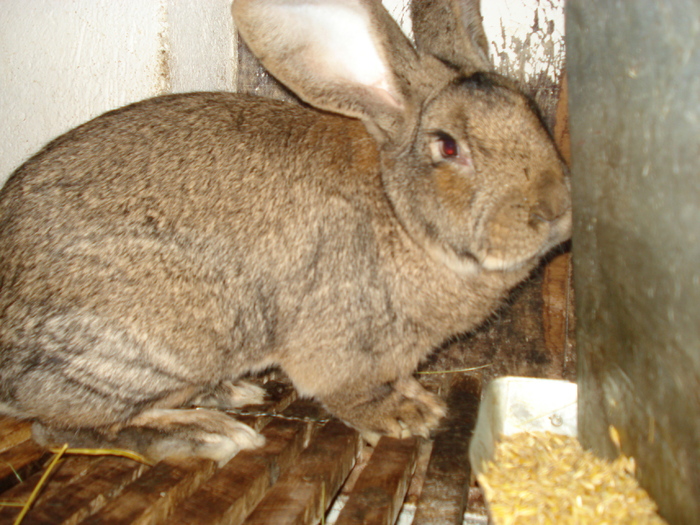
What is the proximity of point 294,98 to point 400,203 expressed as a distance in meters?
1.04

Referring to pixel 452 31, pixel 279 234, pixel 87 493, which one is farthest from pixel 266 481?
pixel 452 31

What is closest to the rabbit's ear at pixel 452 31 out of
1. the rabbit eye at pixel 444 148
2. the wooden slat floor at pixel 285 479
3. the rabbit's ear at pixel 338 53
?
the rabbit's ear at pixel 338 53

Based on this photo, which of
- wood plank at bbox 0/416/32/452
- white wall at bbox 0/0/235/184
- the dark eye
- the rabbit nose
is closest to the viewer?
the rabbit nose

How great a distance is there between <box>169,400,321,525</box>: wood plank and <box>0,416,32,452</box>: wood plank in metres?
0.78

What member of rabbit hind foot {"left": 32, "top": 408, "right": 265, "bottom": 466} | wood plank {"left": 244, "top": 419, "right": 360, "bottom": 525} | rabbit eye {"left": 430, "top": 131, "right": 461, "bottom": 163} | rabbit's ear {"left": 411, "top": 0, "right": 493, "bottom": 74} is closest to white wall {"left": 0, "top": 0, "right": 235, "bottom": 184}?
rabbit's ear {"left": 411, "top": 0, "right": 493, "bottom": 74}

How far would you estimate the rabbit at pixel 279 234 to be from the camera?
1923 millimetres

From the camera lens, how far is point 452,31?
2307 mm

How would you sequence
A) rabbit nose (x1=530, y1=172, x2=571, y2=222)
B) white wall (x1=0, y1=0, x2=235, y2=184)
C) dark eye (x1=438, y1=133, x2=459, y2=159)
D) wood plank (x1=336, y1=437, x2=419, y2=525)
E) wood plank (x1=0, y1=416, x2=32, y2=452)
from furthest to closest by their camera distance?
white wall (x1=0, y1=0, x2=235, y2=184) → wood plank (x1=0, y1=416, x2=32, y2=452) → dark eye (x1=438, y1=133, x2=459, y2=159) → rabbit nose (x1=530, y1=172, x2=571, y2=222) → wood plank (x1=336, y1=437, x2=419, y2=525)

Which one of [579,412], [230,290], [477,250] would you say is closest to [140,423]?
[230,290]

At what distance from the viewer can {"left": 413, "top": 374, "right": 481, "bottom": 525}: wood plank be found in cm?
170

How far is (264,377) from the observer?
9.29 feet

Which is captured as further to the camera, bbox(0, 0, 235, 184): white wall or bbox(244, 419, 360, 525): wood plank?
bbox(0, 0, 235, 184): white wall

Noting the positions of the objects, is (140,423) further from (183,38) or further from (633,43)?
(633,43)

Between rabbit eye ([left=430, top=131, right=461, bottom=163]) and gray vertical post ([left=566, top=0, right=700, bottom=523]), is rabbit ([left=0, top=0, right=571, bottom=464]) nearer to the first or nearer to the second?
Result: rabbit eye ([left=430, top=131, right=461, bottom=163])
